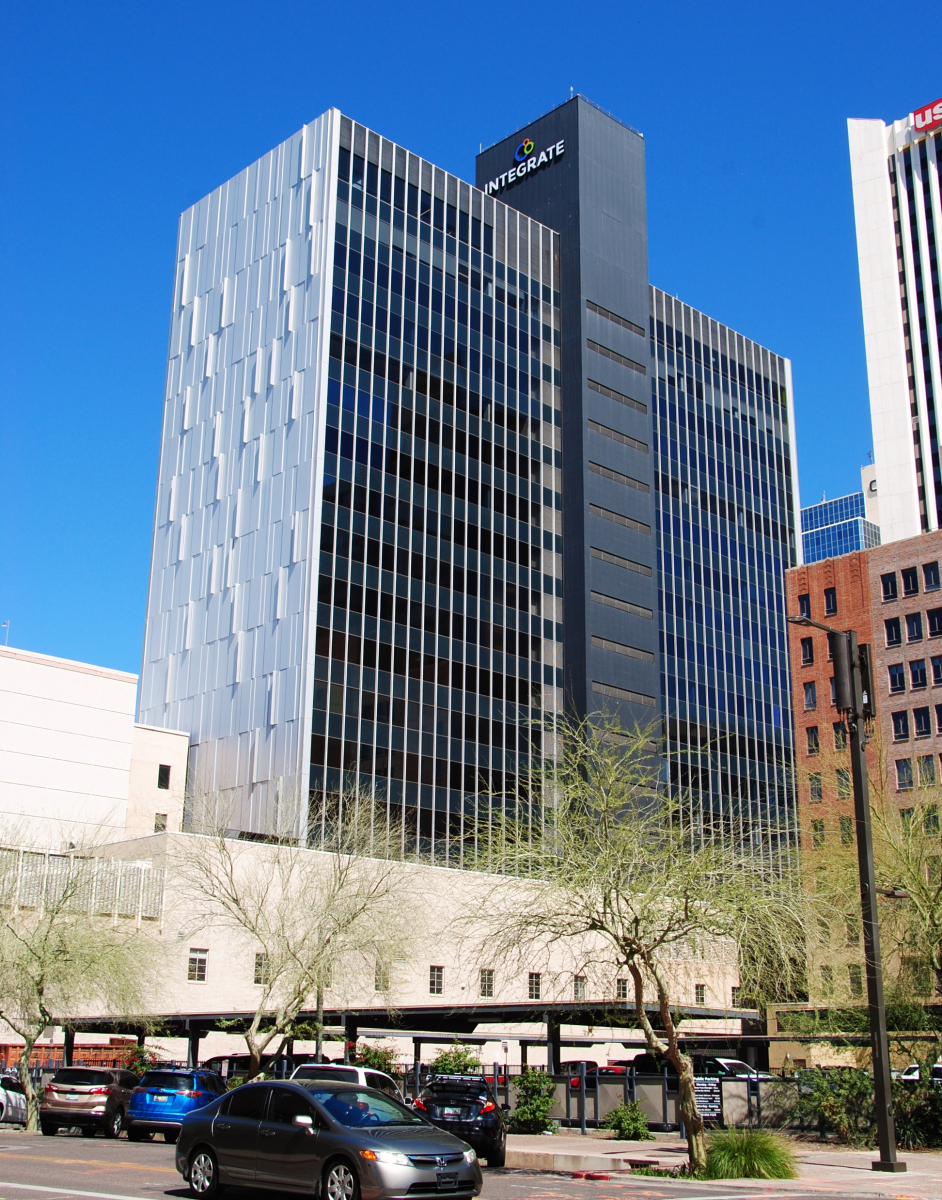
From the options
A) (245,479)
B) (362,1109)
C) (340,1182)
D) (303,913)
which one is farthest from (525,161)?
(340,1182)

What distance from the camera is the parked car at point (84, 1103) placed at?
29.2 m

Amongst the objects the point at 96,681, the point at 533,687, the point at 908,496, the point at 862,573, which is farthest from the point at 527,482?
the point at 908,496

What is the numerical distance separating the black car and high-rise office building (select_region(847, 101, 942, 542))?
328ft

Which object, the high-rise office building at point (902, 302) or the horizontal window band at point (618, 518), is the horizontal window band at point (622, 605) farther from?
the high-rise office building at point (902, 302)

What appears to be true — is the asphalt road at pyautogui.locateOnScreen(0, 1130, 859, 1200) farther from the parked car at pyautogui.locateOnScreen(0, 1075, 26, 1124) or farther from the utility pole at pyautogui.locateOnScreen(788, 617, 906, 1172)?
the parked car at pyautogui.locateOnScreen(0, 1075, 26, 1124)

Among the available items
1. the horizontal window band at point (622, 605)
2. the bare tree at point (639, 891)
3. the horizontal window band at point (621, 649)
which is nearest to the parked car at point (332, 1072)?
the bare tree at point (639, 891)

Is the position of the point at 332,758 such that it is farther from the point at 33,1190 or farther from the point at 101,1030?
the point at 33,1190

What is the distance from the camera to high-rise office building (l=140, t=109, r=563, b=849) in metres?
73.3

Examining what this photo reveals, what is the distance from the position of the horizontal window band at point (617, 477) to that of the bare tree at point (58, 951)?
57.7 metres

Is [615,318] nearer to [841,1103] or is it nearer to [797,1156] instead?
[841,1103]

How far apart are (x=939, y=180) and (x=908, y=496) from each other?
32.6 meters

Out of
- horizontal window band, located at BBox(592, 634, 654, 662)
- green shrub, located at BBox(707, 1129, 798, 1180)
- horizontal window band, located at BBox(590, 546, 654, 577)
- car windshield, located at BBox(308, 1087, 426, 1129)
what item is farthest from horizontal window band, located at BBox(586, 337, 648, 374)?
car windshield, located at BBox(308, 1087, 426, 1129)

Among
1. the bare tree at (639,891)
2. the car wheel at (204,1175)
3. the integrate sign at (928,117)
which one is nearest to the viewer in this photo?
the car wheel at (204,1175)

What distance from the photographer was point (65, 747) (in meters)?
66.6
